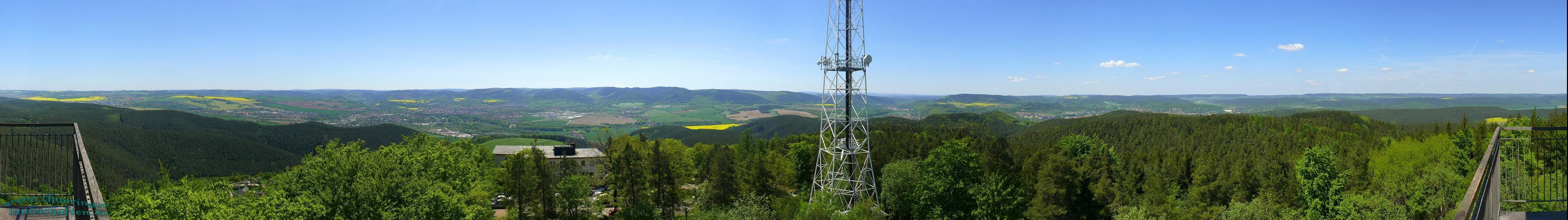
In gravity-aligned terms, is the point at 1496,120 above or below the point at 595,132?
above

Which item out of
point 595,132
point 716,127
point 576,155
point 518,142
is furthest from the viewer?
point 595,132

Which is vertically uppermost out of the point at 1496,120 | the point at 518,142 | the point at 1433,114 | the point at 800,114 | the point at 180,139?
the point at 1496,120

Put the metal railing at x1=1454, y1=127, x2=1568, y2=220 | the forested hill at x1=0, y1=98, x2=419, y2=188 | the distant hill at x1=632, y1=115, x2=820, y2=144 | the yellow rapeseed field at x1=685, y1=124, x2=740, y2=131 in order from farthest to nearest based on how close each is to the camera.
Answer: the yellow rapeseed field at x1=685, y1=124, x2=740, y2=131, the distant hill at x1=632, y1=115, x2=820, y2=144, the forested hill at x1=0, y1=98, x2=419, y2=188, the metal railing at x1=1454, y1=127, x2=1568, y2=220

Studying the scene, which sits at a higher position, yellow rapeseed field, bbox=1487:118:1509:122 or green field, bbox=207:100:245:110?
yellow rapeseed field, bbox=1487:118:1509:122

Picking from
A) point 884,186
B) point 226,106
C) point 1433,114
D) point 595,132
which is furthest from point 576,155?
point 226,106

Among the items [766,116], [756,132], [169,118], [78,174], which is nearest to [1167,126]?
[756,132]

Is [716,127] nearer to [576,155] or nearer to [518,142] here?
[518,142]

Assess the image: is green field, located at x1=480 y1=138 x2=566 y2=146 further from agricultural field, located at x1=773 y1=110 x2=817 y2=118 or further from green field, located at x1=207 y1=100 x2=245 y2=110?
green field, located at x1=207 y1=100 x2=245 y2=110

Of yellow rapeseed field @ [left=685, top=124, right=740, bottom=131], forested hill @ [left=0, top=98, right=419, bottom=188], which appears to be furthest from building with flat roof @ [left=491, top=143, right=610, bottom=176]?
yellow rapeseed field @ [left=685, top=124, right=740, bottom=131]
